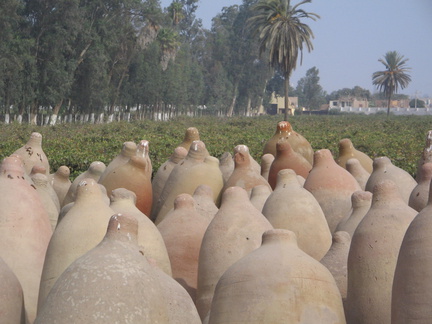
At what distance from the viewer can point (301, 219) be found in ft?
17.9

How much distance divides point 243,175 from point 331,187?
3.23 ft

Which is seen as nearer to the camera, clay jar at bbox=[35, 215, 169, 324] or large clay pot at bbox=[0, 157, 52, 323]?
clay jar at bbox=[35, 215, 169, 324]

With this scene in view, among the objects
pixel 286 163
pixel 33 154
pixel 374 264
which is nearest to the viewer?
pixel 374 264

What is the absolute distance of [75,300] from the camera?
2.87 meters

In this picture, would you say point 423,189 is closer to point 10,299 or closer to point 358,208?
point 358,208

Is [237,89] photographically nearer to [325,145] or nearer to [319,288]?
[325,145]

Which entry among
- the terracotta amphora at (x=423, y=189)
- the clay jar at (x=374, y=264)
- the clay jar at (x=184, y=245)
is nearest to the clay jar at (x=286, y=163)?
the terracotta amphora at (x=423, y=189)

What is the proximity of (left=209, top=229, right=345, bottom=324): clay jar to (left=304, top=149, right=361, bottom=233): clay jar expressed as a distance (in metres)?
3.09

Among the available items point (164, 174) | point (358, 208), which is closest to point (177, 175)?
point (164, 174)

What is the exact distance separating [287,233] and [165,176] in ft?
16.1

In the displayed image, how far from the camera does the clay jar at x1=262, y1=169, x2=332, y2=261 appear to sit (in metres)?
5.41

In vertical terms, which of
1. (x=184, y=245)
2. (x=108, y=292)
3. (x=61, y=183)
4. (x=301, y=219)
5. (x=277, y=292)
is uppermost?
(x=108, y=292)

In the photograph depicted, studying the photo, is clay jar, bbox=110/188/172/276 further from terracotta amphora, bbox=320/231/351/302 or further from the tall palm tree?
the tall palm tree

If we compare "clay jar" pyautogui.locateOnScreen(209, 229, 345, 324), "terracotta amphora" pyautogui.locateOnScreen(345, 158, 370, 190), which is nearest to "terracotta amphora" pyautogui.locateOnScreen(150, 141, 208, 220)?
"terracotta amphora" pyautogui.locateOnScreen(345, 158, 370, 190)
